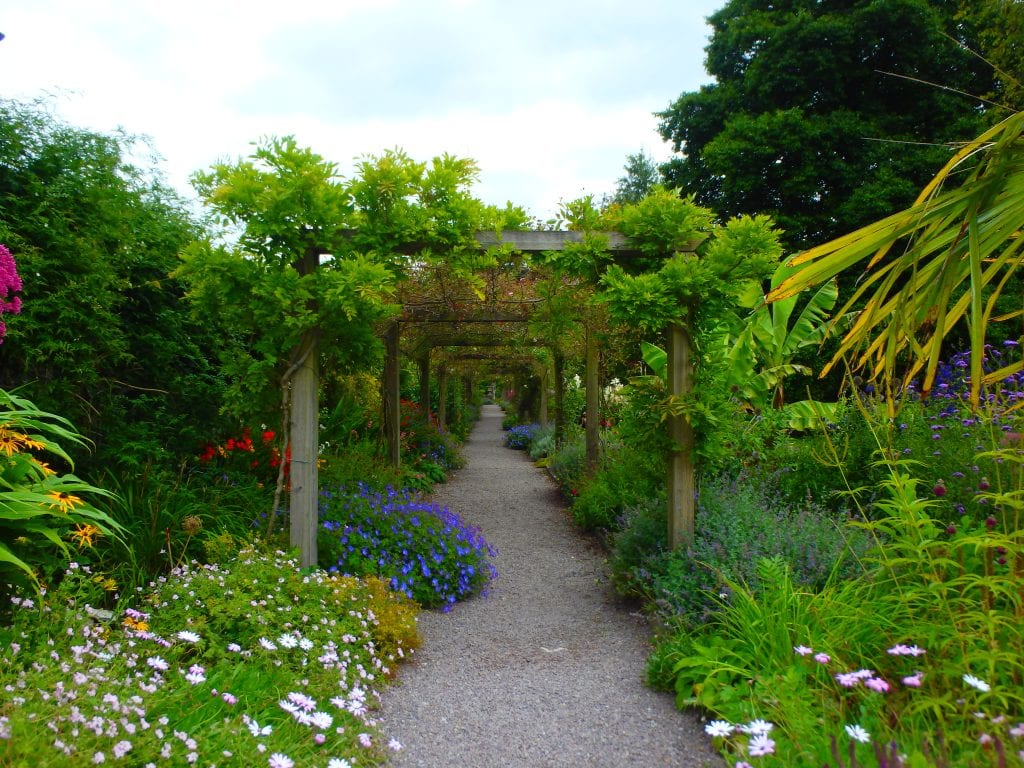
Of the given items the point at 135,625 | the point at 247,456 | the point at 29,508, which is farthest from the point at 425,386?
the point at 29,508

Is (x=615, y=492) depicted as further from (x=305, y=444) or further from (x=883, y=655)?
(x=883, y=655)

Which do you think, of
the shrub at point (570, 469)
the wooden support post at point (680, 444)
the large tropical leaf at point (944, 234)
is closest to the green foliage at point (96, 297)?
the wooden support post at point (680, 444)

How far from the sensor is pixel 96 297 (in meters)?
4.16

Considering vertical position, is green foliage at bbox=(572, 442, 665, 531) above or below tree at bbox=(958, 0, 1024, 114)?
below

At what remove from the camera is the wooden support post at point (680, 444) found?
15.2ft

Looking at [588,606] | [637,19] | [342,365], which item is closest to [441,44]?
[637,19]

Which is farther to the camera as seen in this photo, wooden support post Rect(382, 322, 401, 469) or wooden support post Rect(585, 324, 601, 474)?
wooden support post Rect(382, 322, 401, 469)

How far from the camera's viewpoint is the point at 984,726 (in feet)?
6.38

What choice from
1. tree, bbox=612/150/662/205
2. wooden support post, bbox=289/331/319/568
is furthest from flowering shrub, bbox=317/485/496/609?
tree, bbox=612/150/662/205

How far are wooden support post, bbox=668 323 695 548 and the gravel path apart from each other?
752 millimetres

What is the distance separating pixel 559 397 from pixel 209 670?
10092 millimetres

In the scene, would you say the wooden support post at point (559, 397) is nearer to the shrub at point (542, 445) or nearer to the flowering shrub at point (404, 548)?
the shrub at point (542, 445)

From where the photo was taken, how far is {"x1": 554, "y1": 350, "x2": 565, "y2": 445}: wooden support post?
1202 centimetres

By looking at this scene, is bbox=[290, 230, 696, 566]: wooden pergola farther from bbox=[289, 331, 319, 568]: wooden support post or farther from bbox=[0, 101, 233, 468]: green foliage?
bbox=[0, 101, 233, 468]: green foliage
